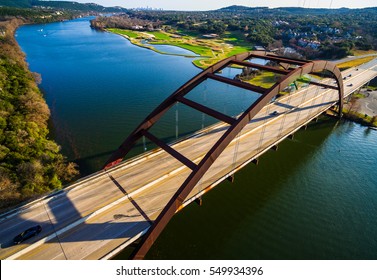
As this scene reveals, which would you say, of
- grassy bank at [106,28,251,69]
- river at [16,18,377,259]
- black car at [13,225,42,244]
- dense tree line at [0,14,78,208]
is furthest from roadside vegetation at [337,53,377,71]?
black car at [13,225,42,244]

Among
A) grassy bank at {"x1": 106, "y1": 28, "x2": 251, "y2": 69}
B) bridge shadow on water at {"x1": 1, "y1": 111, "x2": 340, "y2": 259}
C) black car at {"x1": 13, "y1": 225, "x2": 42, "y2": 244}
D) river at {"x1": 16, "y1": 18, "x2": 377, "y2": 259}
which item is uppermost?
grassy bank at {"x1": 106, "y1": 28, "x2": 251, "y2": 69}

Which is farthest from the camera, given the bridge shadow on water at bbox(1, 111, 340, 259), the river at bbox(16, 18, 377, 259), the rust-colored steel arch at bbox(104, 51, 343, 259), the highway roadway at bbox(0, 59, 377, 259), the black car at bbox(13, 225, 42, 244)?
the river at bbox(16, 18, 377, 259)

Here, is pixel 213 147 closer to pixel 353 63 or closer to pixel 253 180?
pixel 253 180

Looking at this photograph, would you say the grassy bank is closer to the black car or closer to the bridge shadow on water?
the bridge shadow on water

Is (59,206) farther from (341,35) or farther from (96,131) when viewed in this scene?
(341,35)

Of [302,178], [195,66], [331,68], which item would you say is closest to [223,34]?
[195,66]

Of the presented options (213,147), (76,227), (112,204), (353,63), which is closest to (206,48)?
(353,63)
